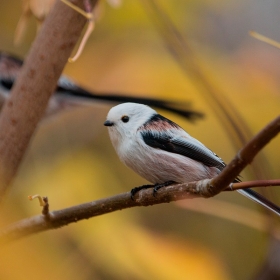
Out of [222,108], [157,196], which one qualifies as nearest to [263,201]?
[157,196]

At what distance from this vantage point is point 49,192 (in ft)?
6.26

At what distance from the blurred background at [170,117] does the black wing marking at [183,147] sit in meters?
0.19

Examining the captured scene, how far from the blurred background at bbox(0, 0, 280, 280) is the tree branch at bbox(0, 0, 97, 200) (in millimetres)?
268

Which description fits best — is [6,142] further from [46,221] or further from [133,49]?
[133,49]

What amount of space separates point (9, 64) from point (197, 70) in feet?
5.62

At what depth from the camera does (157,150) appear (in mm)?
1145

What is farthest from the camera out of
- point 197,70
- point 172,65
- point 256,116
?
point 172,65

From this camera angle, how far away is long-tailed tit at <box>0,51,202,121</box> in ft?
5.15

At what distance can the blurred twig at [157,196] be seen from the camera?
697mm

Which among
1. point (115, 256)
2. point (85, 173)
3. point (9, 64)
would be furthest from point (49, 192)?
point (9, 64)

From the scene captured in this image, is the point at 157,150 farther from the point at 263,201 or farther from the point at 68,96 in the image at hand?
the point at 68,96

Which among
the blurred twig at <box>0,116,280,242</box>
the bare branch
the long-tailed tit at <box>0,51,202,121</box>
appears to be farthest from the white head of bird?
the bare branch

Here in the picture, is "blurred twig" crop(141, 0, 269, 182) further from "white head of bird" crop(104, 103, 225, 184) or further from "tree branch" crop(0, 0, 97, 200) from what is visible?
"tree branch" crop(0, 0, 97, 200)

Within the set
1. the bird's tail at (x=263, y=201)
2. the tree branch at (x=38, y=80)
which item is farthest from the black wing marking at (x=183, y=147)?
the tree branch at (x=38, y=80)
